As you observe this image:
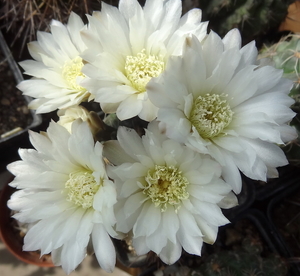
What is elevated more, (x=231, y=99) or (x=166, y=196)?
(x=231, y=99)

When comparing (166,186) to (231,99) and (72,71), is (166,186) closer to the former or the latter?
(231,99)

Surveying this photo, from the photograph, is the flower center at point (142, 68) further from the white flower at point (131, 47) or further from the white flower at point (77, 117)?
the white flower at point (77, 117)

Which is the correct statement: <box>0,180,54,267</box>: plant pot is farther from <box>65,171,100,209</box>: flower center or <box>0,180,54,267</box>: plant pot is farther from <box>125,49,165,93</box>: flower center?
<box>125,49,165,93</box>: flower center

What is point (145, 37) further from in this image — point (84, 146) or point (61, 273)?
point (61, 273)

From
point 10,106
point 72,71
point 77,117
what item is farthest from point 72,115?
point 10,106

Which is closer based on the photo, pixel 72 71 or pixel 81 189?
pixel 81 189

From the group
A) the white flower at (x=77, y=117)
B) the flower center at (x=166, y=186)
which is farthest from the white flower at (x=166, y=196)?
the white flower at (x=77, y=117)

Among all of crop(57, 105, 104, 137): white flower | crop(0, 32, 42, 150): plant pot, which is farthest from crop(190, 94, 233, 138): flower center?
crop(0, 32, 42, 150): plant pot

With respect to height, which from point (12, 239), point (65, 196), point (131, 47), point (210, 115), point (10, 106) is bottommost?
point (12, 239)
